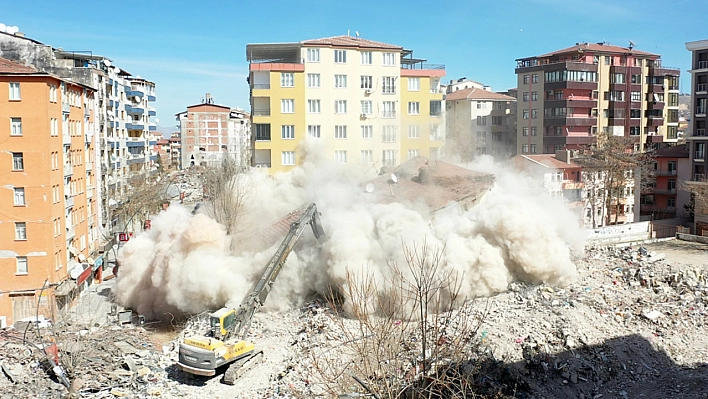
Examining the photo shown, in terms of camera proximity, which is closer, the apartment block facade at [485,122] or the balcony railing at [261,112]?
the balcony railing at [261,112]

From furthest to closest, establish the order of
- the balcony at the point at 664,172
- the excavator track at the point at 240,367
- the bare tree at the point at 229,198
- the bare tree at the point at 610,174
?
the balcony at the point at 664,172
the bare tree at the point at 610,174
the bare tree at the point at 229,198
the excavator track at the point at 240,367

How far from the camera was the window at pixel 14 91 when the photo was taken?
26973 mm

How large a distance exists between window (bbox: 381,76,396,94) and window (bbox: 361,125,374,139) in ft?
8.30

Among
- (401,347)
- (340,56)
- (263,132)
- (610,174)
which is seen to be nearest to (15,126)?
(263,132)

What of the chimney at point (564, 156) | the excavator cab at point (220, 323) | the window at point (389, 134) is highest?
the window at point (389, 134)

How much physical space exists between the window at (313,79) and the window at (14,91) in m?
16.3

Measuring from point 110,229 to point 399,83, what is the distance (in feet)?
68.6

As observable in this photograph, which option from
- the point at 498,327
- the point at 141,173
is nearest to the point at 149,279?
the point at 498,327

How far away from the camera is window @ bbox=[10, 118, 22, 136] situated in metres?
27.1

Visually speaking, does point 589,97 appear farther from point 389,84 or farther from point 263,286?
point 263,286

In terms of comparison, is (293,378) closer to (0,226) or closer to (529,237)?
(529,237)

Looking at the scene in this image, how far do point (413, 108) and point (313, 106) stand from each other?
6954 mm

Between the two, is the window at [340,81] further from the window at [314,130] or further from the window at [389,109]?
the window at [389,109]

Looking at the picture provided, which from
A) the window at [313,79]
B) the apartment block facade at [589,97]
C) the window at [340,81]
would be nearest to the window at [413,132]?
the window at [340,81]
